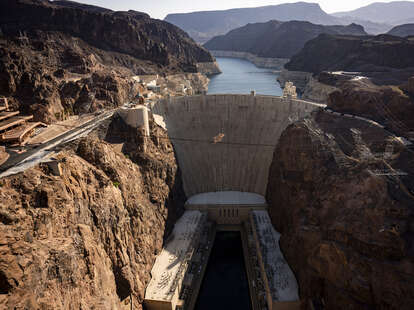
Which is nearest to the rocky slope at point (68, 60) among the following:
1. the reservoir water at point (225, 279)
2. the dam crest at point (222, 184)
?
the dam crest at point (222, 184)

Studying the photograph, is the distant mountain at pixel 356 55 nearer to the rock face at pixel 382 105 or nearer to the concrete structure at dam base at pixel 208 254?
the rock face at pixel 382 105

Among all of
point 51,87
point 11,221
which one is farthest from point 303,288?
point 51,87

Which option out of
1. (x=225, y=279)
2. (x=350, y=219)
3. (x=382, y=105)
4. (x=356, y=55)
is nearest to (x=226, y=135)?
(x=382, y=105)

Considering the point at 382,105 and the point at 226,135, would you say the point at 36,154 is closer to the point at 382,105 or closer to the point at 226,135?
the point at 226,135

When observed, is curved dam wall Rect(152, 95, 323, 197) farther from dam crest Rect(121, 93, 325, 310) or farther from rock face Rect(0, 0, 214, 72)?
rock face Rect(0, 0, 214, 72)

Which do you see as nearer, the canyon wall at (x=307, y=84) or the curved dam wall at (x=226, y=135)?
the curved dam wall at (x=226, y=135)

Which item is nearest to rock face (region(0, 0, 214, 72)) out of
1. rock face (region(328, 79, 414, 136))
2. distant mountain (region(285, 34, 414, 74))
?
distant mountain (region(285, 34, 414, 74))
